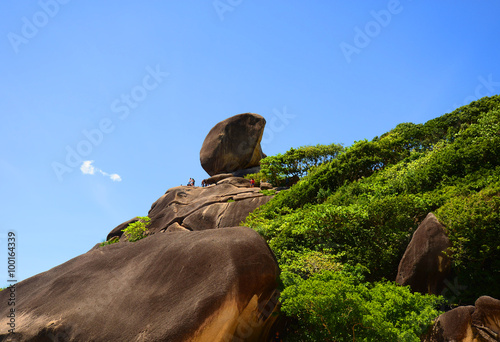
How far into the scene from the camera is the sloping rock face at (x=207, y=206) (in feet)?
80.1

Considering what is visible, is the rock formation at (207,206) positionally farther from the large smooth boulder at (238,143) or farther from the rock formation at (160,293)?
the rock formation at (160,293)

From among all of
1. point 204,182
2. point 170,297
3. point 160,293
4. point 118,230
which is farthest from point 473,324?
point 204,182

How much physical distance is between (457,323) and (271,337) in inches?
166

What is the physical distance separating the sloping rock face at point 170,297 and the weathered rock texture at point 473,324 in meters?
3.76

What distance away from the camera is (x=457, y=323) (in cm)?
815

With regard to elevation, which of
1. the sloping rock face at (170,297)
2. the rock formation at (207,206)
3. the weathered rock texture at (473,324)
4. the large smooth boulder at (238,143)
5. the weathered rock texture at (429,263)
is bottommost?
→ the weathered rock texture at (473,324)

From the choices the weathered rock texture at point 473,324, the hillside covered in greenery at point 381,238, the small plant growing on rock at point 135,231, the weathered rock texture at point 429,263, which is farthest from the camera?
the small plant growing on rock at point 135,231

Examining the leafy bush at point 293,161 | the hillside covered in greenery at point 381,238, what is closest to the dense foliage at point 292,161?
the leafy bush at point 293,161

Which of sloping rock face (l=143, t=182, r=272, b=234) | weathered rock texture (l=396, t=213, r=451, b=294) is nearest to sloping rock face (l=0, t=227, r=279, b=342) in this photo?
weathered rock texture (l=396, t=213, r=451, b=294)

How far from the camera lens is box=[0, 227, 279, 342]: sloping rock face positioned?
797 centimetres

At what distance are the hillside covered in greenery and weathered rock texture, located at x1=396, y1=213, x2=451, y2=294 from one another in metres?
0.28

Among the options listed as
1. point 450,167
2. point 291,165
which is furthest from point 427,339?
point 291,165

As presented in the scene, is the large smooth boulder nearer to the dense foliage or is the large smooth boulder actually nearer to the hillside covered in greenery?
the dense foliage

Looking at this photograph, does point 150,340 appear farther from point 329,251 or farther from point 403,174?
point 403,174
